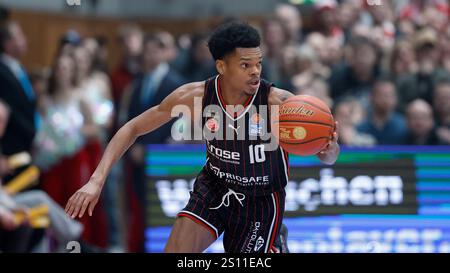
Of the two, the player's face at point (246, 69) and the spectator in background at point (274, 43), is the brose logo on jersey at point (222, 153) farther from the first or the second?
the spectator in background at point (274, 43)

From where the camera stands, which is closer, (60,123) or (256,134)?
(256,134)

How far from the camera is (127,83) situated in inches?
444

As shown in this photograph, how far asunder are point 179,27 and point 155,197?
16.7 feet

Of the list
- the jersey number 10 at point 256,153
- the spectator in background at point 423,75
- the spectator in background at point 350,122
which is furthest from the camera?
the spectator in background at point 423,75

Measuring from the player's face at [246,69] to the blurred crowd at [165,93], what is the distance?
11.8 feet

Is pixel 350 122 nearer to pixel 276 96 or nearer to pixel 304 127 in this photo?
pixel 276 96

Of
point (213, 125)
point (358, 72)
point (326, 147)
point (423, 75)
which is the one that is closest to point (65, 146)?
point (358, 72)

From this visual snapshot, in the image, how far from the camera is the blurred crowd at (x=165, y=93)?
9.83m

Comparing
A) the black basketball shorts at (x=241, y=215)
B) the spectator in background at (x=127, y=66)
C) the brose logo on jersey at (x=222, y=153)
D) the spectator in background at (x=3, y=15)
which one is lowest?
the spectator in background at (x=127, y=66)

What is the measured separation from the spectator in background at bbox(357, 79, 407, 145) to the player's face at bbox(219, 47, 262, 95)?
4.05 meters

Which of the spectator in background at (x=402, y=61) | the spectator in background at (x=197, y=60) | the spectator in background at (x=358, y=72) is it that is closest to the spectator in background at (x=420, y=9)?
the spectator in background at (x=402, y=61)

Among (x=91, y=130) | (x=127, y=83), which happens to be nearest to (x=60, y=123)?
(x=91, y=130)
